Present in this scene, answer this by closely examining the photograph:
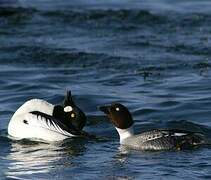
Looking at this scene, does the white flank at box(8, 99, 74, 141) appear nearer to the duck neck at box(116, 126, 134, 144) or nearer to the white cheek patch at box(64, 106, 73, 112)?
the white cheek patch at box(64, 106, 73, 112)

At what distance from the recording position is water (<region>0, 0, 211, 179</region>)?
47.7 feet

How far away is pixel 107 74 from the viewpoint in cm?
2183

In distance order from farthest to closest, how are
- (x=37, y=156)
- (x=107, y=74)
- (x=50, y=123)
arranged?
1. (x=107, y=74)
2. (x=50, y=123)
3. (x=37, y=156)

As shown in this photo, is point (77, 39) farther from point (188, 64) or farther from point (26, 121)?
point (26, 121)

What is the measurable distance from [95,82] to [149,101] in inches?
83.9

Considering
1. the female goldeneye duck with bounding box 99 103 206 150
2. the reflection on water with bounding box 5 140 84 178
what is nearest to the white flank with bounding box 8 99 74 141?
the reflection on water with bounding box 5 140 84 178

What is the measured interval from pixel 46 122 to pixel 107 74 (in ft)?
18.0

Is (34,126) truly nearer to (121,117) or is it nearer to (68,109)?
(68,109)

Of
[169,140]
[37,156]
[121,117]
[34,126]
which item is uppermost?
[121,117]

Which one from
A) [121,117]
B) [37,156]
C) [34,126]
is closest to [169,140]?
[121,117]

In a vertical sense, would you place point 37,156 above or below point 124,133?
Answer: below

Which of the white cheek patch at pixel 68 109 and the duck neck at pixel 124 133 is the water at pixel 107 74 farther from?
the white cheek patch at pixel 68 109

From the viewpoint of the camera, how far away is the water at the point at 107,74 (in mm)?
14547

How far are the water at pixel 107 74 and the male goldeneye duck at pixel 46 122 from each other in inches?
7.7
